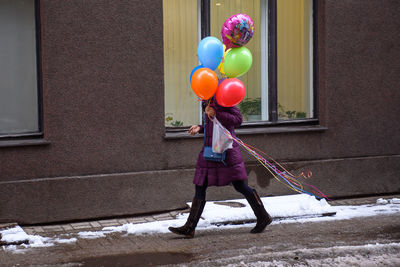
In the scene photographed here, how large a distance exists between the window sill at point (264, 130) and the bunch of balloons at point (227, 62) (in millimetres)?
1917

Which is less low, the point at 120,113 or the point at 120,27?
the point at 120,27

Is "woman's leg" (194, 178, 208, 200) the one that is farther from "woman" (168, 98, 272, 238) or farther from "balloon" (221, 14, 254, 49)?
"balloon" (221, 14, 254, 49)

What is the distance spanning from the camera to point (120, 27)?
26.4 feet

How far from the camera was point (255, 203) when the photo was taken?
6.96 meters

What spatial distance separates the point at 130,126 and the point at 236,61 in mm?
2205

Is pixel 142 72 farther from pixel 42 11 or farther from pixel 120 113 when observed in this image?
pixel 42 11

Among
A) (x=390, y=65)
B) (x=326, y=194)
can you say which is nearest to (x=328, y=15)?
(x=390, y=65)

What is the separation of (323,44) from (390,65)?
1.20 meters

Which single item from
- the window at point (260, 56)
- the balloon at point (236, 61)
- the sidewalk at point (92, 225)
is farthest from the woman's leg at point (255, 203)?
the window at point (260, 56)

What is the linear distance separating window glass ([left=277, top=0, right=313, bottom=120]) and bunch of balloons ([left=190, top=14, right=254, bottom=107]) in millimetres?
3010

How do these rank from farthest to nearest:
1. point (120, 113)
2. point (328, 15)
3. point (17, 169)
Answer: point (328, 15) < point (120, 113) < point (17, 169)

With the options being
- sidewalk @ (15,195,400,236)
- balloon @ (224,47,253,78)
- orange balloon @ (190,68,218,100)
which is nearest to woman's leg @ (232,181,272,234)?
orange balloon @ (190,68,218,100)

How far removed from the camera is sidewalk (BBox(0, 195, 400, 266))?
6152 millimetres

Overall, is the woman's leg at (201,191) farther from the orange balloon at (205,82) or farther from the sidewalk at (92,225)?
the sidewalk at (92,225)
